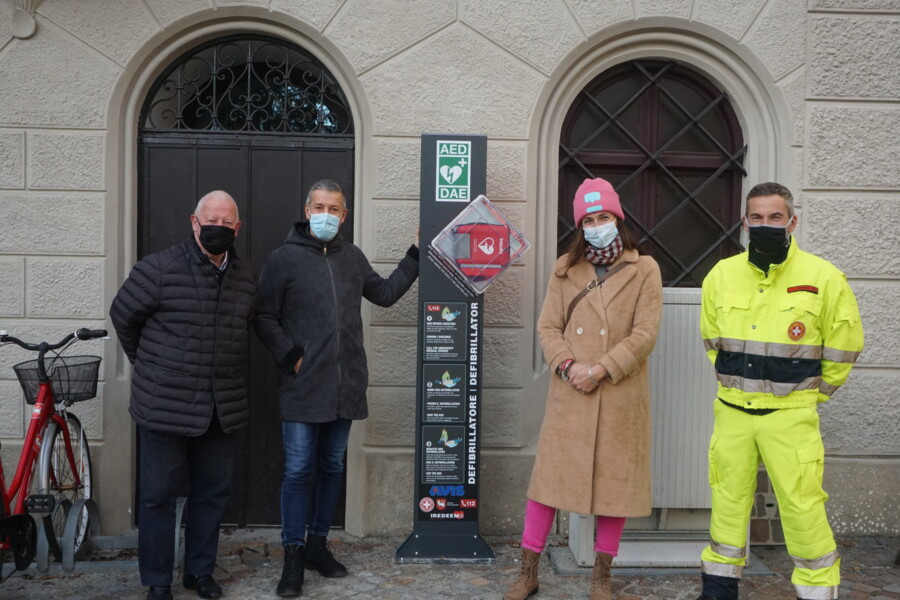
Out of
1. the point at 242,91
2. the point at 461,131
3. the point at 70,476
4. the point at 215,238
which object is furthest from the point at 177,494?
the point at 461,131

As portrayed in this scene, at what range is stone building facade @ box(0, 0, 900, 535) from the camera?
522cm

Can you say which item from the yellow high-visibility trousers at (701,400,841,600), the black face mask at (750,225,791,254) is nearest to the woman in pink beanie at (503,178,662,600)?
the yellow high-visibility trousers at (701,400,841,600)

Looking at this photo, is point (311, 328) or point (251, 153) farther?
point (251, 153)

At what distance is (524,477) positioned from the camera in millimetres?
5438

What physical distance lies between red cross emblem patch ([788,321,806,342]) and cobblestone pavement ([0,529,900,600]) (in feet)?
4.94

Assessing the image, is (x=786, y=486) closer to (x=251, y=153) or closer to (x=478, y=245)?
(x=478, y=245)

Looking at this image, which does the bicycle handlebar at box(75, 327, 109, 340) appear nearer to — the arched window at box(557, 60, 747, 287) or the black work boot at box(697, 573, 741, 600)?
the arched window at box(557, 60, 747, 287)

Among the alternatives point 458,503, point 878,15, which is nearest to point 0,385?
point 458,503

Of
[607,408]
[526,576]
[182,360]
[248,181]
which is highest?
[248,181]

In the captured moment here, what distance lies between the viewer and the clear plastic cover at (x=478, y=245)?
4.77m

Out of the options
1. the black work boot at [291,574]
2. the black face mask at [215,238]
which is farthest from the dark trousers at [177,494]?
the black face mask at [215,238]

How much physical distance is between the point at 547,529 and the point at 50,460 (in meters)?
2.63

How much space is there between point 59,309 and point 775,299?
413cm

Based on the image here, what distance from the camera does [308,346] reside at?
175 inches
